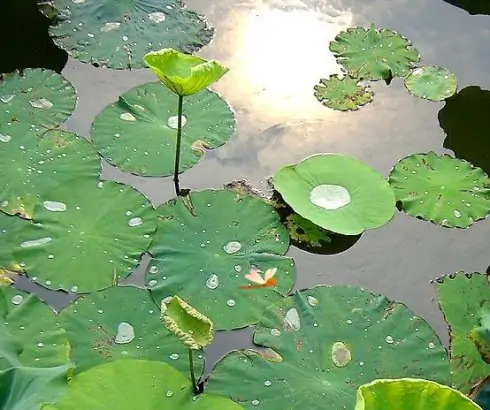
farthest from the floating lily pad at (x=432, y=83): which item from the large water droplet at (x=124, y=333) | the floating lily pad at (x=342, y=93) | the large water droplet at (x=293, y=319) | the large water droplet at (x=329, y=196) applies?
the large water droplet at (x=124, y=333)

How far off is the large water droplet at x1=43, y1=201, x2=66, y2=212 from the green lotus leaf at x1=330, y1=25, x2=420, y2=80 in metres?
1.08

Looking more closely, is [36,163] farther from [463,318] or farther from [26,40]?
[463,318]

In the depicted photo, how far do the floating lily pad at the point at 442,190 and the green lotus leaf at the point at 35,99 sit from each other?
1.02m

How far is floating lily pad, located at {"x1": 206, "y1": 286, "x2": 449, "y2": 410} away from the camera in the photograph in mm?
1572

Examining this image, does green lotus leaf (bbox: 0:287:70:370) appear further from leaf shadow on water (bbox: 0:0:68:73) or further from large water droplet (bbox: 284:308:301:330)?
leaf shadow on water (bbox: 0:0:68:73)

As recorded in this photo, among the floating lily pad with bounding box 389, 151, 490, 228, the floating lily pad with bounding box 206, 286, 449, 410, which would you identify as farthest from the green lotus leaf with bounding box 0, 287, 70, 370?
the floating lily pad with bounding box 389, 151, 490, 228

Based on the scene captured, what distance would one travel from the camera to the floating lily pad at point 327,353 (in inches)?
61.9

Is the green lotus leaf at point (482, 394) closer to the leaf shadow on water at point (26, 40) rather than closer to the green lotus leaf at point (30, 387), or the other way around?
the green lotus leaf at point (30, 387)

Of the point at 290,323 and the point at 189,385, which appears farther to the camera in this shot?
the point at 290,323

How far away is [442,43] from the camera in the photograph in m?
2.59

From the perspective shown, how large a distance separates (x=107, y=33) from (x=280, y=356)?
1.36m

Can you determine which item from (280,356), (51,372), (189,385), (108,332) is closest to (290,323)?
(280,356)

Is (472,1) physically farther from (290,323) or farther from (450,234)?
(290,323)

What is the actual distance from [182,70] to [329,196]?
1.75 ft
